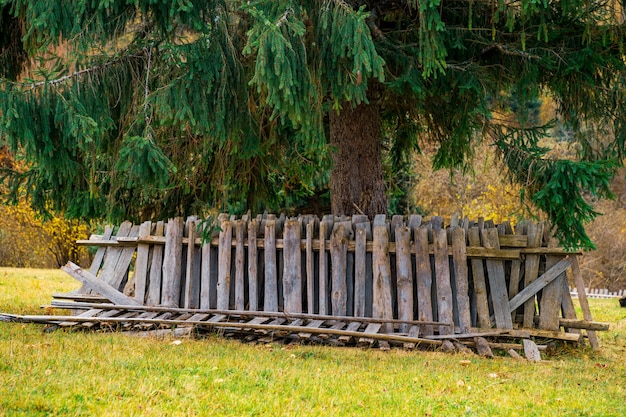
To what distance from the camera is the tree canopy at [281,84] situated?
753cm

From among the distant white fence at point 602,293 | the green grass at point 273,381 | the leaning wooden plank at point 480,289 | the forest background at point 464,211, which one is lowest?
the distant white fence at point 602,293

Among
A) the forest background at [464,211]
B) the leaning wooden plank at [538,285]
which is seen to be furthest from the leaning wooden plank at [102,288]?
the forest background at [464,211]

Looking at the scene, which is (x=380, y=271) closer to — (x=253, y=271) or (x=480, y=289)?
(x=480, y=289)

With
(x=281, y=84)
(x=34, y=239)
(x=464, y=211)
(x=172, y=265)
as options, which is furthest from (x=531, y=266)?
(x=34, y=239)

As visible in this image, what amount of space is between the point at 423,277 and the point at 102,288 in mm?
4541

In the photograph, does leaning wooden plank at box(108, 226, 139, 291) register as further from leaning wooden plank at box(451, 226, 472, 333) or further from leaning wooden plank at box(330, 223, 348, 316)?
leaning wooden plank at box(451, 226, 472, 333)

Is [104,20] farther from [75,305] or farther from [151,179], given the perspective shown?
[75,305]

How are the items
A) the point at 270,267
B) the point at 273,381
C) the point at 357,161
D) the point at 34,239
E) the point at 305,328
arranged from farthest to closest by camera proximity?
1. the point at 34,239
2. the point at 357,161
3. the point at 270,267
4. the point at 305,328
5. the point at 273,381

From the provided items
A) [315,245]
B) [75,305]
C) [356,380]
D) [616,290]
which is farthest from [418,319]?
[616,290]

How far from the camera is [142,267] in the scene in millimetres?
9797

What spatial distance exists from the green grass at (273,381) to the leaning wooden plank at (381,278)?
0.67 metres

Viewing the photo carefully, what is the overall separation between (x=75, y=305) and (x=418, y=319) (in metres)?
4.70

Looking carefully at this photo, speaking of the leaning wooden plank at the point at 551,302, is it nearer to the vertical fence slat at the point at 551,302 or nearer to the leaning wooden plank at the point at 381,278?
the vertical fence slat at the point at 551,302

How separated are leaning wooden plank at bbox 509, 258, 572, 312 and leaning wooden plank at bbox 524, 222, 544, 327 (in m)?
0.10
